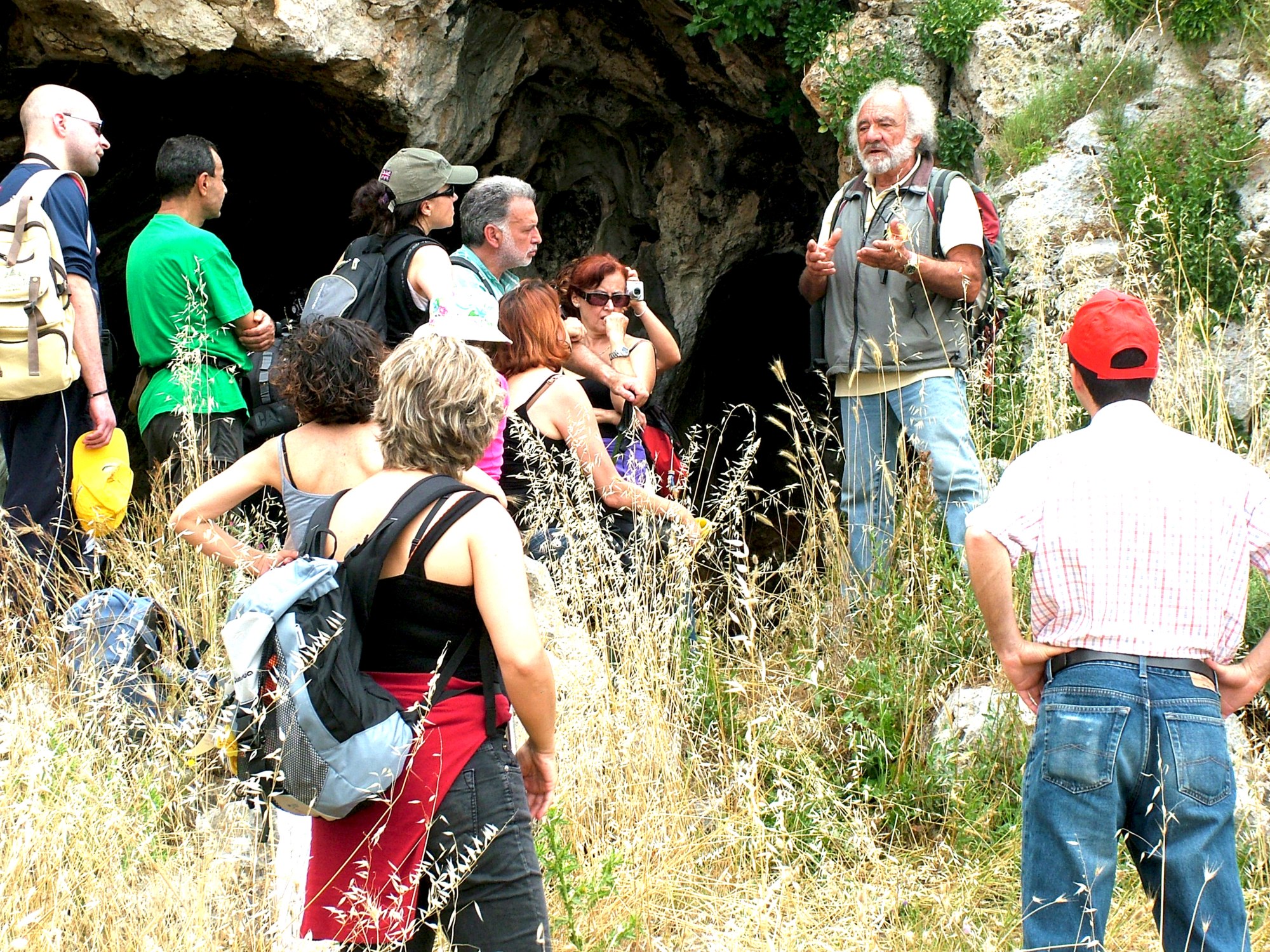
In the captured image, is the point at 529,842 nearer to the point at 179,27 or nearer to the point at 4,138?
the point at 179,27

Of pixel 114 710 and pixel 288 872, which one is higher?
pixel 114 710

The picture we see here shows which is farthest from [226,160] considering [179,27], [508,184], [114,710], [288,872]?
[288,872]

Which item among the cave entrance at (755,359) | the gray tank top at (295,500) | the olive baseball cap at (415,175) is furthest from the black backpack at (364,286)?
the cave entrance at (755,359)

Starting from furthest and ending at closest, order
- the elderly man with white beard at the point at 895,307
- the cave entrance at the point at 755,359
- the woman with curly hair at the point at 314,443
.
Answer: the cave entrance at the point at 755,359
the elderly man with white beard at the point at 895,307
the woman with curly hair at the point at 314,443

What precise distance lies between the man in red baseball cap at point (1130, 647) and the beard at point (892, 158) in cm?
215

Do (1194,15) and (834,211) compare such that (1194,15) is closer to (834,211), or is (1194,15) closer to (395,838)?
(834,211)

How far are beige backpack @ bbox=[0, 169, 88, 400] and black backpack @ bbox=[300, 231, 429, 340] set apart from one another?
77 centimetres

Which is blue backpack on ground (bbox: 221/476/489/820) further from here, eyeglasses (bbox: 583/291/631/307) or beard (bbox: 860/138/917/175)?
beard (bbox: 860/138/917/175)

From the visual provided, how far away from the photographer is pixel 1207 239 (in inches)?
183

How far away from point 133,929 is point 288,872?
326 mm

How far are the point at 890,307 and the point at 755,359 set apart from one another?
15.0 ft

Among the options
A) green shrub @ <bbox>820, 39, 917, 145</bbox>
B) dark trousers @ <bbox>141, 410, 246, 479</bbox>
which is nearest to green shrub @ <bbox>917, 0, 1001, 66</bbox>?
green shrub @ <bbox>820, 39, 917, 145</bbox>

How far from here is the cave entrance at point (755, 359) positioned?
845 centimetres

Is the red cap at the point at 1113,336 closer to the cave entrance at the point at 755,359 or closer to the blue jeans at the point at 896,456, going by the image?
the blue jeans at the point at 896,456
